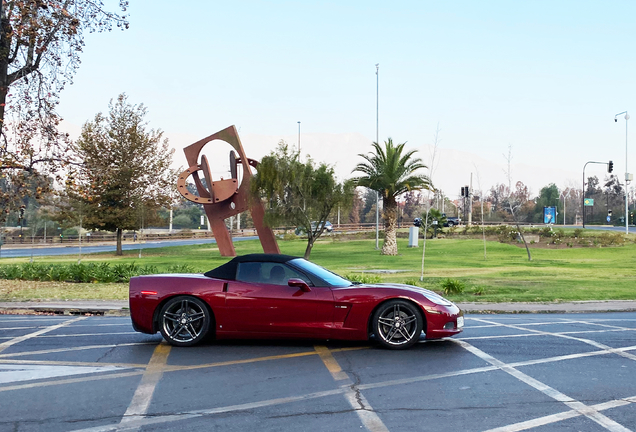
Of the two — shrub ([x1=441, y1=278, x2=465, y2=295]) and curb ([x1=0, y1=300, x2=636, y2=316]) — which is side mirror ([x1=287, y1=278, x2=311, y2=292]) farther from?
shrub ([x1=441, y1=278, x2=465, y2=295])

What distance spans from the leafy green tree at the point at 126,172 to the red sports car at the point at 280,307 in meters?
38.3

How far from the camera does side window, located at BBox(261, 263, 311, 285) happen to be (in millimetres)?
8758

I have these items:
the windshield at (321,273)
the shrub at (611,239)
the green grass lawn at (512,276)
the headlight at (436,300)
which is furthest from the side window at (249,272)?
the shrub at (611,239)

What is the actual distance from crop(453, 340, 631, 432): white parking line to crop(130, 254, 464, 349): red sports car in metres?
0.84

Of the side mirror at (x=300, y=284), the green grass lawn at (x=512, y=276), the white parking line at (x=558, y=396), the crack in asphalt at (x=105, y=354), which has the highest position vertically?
the side mirror at (x=300, y=284)

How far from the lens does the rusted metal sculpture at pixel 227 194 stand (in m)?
34.8

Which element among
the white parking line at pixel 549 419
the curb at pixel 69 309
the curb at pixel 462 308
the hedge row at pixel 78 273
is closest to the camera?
the white parking line at pixel 549 419

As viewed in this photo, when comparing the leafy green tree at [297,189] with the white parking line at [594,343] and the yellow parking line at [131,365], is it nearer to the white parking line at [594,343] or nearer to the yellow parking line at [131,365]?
the white parking line at [594,343]

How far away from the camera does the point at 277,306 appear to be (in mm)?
8539

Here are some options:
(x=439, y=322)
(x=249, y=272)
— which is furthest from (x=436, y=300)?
(x=249, y=272)

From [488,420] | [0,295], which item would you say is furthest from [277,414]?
[0,295]

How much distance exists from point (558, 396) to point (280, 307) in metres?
3.70

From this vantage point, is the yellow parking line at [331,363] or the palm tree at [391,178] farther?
the palm tree at [391,178]

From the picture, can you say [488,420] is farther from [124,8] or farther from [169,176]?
[169,176]
